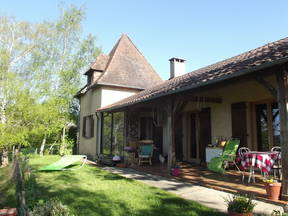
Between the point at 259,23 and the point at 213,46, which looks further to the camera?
the point at 213,46

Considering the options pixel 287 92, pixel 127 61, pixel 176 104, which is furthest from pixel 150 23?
pixel 287 92

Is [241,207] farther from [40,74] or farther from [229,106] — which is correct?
[40,74]

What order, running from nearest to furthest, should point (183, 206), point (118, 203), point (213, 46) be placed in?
1. point (183, 206)
2. point (118, 203)
3. point (213, 46)

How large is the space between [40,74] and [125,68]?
6.57 m

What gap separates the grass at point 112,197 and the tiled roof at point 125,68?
307 inches

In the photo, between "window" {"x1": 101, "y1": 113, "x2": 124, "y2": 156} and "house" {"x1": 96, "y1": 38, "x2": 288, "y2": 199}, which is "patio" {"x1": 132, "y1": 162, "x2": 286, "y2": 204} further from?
"window" {"x1": 101, "y1": 113, "x2": 124, "y2": 156}

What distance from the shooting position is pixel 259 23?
9.23m

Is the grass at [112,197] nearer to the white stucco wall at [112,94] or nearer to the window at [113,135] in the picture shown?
the window at [113,135]

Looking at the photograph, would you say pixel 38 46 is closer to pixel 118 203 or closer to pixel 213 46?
pixel 213 46

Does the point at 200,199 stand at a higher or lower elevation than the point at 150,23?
lower

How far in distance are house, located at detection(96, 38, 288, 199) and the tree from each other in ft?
18.8

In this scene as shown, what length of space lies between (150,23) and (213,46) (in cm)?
332

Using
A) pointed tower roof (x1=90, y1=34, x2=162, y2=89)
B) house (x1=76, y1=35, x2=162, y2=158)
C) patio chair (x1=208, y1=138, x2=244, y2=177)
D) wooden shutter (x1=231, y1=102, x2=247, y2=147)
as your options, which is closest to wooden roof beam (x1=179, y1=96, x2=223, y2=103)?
wooden shutter (x1=231, y1=102, x2=247, y2=147)

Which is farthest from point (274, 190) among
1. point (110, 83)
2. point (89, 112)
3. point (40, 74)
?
point (40, 74)
